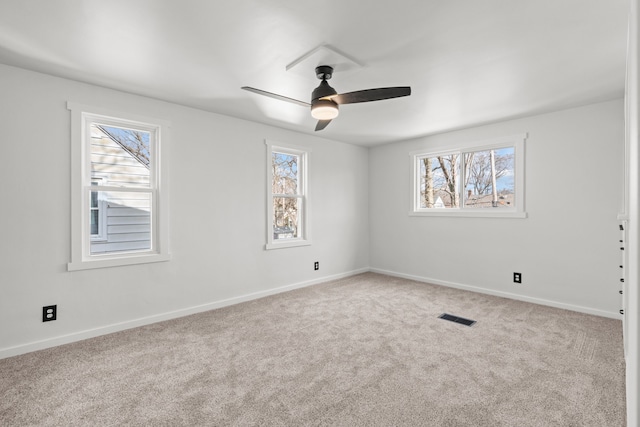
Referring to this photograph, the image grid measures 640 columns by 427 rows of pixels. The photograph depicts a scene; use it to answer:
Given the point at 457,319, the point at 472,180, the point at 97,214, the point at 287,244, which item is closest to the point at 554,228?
the point at 472,180

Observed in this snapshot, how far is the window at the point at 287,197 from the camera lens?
4480 millimetres

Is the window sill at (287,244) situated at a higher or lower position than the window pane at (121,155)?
lower

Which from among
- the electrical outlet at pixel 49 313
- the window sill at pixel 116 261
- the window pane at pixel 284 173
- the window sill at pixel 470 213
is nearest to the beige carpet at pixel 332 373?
the electrical outlet at pixel 49 313

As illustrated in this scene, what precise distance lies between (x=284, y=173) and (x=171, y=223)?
6.05 feet

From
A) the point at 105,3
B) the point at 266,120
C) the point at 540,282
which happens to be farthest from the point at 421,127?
the point at 105,3

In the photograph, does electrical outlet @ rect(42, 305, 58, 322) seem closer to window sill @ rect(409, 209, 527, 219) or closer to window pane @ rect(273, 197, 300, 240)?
window pane @ rect(273, 197, 300, 240)

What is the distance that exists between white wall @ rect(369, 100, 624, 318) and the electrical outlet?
4.64 m

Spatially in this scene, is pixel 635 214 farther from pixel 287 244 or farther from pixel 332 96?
pixel 287 244

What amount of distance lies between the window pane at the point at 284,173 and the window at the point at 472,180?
1940 millimetres

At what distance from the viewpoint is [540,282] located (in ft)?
13.1

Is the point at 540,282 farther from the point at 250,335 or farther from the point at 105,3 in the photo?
the point at 105,3

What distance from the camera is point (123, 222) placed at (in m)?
3.37

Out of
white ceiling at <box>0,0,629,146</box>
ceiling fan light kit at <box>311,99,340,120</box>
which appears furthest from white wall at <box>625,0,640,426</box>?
ceiling fan light kit at <box>311,99,340,120</box>

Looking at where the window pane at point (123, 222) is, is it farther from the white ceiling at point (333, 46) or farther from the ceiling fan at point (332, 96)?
the ceiling fan at point (332, 96)
